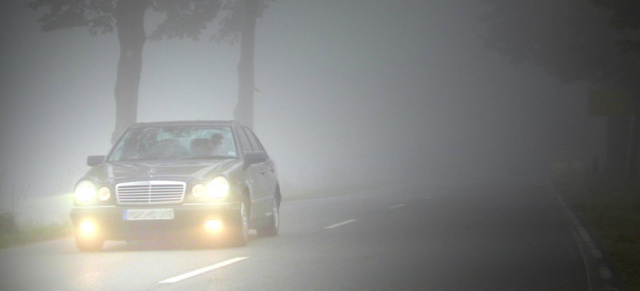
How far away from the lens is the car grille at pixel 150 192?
49.2ft

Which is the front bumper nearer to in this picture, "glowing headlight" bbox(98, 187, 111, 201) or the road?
"glowing headlight" bbox(98, 187, 111, 201)

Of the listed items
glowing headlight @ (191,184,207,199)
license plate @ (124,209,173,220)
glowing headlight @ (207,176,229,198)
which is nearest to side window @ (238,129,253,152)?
glowing headlight @ (207,176,229,198)

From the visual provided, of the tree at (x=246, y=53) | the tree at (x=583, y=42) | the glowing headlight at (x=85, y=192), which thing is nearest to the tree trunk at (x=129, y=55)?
the tree at (x=246, y=53)

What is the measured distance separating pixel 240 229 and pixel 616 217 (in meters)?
12.0

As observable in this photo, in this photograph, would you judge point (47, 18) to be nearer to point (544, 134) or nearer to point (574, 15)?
point (574, 15)

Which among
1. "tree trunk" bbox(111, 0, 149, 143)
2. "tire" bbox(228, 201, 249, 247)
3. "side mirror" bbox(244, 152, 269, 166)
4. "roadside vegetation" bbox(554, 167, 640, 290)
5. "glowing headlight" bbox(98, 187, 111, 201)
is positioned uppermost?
"tree trunk" bbox(111, 0, 149, 143)

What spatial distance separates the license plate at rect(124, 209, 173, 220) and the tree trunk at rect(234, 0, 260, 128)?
83.6 feet

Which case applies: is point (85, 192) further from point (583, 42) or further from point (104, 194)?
point (583, 42)

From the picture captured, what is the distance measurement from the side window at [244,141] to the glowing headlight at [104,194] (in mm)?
2486

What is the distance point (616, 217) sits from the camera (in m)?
24.8

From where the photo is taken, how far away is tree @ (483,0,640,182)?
44.3 m

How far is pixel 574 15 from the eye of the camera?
4903 centimetres

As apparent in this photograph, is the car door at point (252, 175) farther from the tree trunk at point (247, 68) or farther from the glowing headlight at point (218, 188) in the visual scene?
the tree trunk at point (247, 68)

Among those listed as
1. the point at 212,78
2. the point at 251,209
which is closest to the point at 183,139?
the point at 251,209
